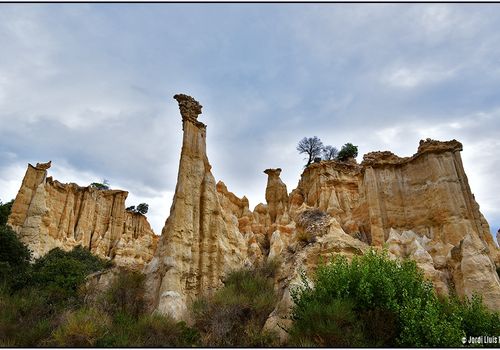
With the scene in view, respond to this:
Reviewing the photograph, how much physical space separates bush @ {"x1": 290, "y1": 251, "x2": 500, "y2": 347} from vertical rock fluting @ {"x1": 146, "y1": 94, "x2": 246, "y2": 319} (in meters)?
8.03

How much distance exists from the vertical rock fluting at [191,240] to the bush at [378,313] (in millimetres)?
8027

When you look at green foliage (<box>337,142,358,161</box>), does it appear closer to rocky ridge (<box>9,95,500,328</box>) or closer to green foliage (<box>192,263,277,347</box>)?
rocky ridge (<box>9,95,500,328</box>)


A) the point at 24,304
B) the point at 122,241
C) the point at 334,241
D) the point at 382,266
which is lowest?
the point at 24,304

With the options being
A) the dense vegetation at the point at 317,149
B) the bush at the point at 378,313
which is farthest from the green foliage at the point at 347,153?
the bush at the point at 378,313

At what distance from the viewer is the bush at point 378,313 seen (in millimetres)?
10305

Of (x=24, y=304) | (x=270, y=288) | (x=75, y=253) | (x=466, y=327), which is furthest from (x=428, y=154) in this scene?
(x=75, y=253)

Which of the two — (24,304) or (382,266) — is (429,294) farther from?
(24,304)

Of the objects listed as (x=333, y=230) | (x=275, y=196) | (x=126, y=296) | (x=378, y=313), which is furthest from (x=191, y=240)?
(x=275, y=196)

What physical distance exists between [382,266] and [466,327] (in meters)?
2.93

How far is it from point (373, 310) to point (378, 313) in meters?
0.29

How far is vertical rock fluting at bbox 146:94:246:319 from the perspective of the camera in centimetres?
1920

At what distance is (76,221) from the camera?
48.8 meters

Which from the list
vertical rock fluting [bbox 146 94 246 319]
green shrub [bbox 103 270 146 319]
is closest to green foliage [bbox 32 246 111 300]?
green shrub [bbox 103 270 146 319]

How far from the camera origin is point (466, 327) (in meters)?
11.5
